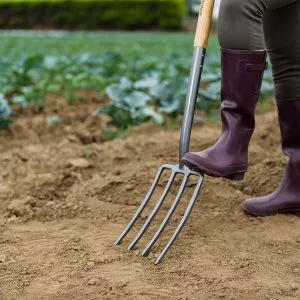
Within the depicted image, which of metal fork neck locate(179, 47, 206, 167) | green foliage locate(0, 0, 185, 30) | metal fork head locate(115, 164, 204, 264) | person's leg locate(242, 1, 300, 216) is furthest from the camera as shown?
green foliage locate(0, 0, 185, 30)

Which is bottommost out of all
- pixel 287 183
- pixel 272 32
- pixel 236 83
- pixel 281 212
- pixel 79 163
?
pixel 79 163

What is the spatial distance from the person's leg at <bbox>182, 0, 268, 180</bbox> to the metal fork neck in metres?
0.09

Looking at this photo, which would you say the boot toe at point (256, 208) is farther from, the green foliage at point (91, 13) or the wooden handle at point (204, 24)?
the green foliage at point (91, 13)

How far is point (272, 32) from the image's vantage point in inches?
104

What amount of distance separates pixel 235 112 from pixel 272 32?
390 millimetres

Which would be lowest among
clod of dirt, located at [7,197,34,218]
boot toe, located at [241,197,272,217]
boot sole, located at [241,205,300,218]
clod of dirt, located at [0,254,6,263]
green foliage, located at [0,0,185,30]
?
green foliage, located at [0,0,185,30]

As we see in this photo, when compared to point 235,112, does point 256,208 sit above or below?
below

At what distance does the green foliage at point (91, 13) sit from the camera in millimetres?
22312

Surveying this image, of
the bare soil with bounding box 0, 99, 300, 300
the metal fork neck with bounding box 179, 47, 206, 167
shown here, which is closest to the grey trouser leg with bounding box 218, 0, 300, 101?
the metal fork neck with bounding box 179, 47, 206, 167

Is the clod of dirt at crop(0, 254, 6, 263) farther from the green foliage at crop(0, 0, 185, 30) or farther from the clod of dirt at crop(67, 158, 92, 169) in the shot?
the green foliage at crop(0, 0, 185, 30)

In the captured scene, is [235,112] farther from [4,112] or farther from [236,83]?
[4,112]

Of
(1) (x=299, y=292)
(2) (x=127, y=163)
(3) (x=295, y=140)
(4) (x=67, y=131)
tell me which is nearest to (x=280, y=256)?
(1) (x=299, y=292)

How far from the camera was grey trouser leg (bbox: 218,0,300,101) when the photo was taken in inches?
93.1

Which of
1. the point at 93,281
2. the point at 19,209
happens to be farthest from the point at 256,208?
the point at 19,209
